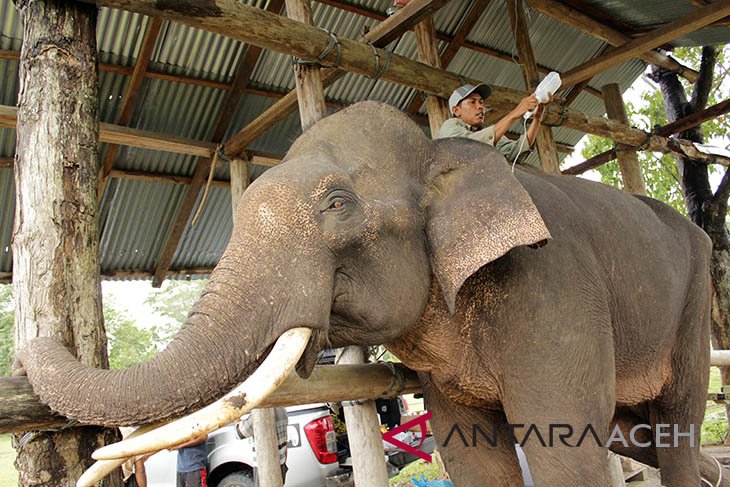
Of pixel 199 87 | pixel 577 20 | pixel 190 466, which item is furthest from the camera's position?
pixel 199 87

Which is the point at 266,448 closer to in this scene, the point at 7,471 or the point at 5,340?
the point at 7,471

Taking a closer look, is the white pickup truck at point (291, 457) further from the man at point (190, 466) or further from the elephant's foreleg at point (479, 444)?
the elephant's foreleg at point (479, 444)

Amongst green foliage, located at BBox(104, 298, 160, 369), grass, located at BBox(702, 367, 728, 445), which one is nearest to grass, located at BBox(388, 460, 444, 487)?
grass, located at BBox(702, 367, 728, 445)

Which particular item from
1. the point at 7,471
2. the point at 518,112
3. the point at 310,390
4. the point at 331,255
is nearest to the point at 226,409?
the point at 331,255

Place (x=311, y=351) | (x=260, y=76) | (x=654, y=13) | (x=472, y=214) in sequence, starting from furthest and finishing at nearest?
(x=654, y=13)
(x=260, y=76)
(x=472, y=214)
(x=311, y=351)

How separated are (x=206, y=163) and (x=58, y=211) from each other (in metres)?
5.12

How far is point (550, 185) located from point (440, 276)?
98 centimetres

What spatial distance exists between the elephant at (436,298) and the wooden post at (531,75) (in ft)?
11.1

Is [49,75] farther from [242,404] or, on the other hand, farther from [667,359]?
[667,359]

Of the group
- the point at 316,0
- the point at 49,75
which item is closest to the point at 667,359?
the point at 49,75

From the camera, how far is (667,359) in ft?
10.9

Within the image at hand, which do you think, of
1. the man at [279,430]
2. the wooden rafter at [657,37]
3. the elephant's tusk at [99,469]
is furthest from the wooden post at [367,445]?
the wooden rafter at [657,37]

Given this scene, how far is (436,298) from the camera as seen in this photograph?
2.42 meters

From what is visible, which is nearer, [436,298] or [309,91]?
[436,298]
